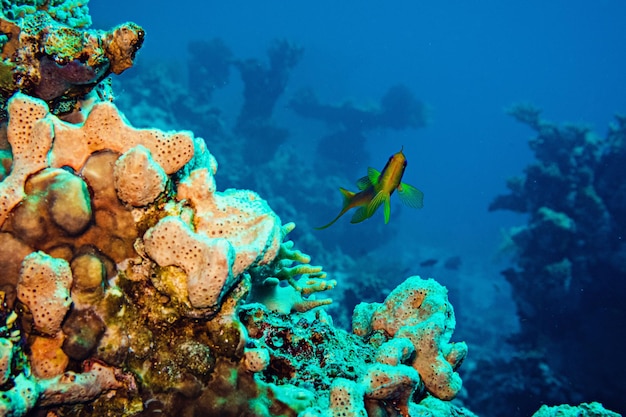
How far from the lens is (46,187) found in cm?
151

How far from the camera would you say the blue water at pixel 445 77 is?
115ft

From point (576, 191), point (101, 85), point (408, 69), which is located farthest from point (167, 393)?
point (408, 69)

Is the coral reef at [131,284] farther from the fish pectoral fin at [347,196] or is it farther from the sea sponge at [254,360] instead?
the fish pectoral fin at [347,196]

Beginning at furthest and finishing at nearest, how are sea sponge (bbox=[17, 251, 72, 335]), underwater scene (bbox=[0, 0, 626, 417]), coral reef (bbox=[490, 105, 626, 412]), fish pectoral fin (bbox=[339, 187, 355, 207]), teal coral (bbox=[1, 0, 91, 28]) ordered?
coral reef (bbox=[490, 105, 626, 412]) < fish pectoral fin (bbox=[339, 187, 355, 207]) < teal coral (bbox=[1, 0, 91, 28]) < underwater scene (bbox=[0, 0, 626, 417]) < sea sponge (bbox=[17, 251, 72, 335])

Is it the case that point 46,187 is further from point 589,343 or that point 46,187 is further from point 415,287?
point 589,343

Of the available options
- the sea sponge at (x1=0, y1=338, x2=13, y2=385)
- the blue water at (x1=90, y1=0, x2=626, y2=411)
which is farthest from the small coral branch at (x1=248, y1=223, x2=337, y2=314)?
the blue water at (x1=90, y1=0, x2=626, y2=411)

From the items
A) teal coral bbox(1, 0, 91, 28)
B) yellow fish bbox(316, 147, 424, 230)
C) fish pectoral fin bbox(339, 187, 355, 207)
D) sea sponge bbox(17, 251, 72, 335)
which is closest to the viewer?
sea sponge bbox(17, 251, 72, 335)

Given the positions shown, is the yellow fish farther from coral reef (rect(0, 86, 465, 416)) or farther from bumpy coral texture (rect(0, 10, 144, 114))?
bumpy coral texture (rect(0, 10, 144, 114))

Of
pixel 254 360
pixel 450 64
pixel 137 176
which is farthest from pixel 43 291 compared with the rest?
pixel 450 64

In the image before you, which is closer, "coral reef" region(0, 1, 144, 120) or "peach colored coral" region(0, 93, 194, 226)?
"peach colored coral" region(0, 93, 194, 226)

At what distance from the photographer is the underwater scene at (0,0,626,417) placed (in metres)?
1.51

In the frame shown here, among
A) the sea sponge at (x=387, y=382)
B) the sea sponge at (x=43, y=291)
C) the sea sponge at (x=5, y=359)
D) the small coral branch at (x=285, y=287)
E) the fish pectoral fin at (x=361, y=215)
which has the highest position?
the fish pectoral fin at (x=361, y=215)

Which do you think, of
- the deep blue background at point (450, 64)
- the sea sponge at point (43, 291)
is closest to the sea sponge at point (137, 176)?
the sea sponge at point (43, 291)

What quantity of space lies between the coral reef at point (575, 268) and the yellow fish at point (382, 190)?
929 centimetres
